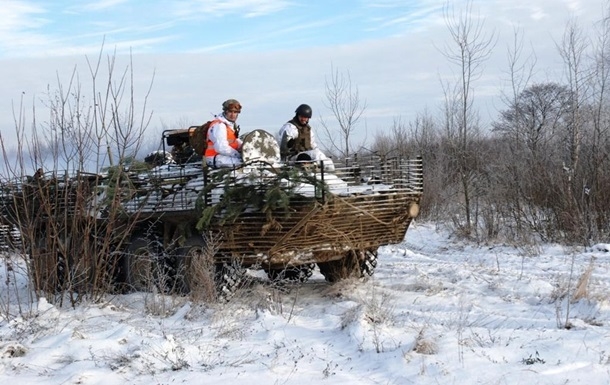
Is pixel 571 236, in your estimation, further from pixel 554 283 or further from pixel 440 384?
pixel 440 384

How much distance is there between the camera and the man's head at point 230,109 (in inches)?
368

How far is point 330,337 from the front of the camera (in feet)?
22.2

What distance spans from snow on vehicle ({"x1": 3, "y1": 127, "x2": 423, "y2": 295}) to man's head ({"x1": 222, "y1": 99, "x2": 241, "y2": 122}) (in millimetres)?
426

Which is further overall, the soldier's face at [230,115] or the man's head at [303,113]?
the man's head at [303,113]

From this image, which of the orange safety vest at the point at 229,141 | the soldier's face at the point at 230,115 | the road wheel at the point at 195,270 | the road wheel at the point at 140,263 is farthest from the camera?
the soldier's face at the point at 230,115

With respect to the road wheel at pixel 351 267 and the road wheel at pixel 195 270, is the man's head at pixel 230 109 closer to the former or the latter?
the road wheel at pixel 195 270

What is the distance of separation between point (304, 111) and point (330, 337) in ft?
12.2

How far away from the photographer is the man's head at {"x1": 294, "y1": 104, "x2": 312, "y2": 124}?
9.73 metres

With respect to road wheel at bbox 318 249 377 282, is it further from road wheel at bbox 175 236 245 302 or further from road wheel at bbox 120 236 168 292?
road wheel at bbox 120 236 168 292

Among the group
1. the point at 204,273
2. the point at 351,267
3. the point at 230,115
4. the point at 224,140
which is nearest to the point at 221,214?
the point at 204,273

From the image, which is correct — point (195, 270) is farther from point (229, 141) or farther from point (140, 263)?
point (229, 141)

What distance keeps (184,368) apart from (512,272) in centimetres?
608

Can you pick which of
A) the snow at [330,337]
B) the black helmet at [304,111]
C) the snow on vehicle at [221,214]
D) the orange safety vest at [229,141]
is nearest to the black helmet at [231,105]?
the orange safety vest at [229,141]

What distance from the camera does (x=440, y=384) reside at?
5.29 meters
